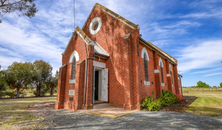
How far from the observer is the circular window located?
11466 mm

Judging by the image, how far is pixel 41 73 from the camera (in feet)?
87.9

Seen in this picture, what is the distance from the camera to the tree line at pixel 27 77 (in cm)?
2244

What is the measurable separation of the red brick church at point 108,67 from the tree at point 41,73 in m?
20.1

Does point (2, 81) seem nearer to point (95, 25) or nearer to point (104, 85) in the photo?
point (95, 25)

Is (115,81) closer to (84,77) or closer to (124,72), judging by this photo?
(124,72)

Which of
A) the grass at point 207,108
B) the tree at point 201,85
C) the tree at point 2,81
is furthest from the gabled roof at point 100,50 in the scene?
the tree at point 201,85

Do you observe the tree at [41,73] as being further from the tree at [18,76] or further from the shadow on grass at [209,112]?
the shadow on grass at [209,112]

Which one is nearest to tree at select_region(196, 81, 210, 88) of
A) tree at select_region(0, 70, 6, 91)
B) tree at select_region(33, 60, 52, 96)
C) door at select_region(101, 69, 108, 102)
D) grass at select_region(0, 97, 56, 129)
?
door at select_region(101, 69, 108, 102)

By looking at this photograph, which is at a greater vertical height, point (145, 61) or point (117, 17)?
point (117, 17)

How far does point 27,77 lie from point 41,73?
3275 mm

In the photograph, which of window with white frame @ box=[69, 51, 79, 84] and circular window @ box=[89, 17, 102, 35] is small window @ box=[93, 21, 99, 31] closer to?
circular window @ box=[89, 17, 102, 35]

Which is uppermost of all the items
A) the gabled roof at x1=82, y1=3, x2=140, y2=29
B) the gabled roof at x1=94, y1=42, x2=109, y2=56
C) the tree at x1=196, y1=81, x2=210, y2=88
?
the gabled roof at x1=82, y1=3, x2=140, y2=29

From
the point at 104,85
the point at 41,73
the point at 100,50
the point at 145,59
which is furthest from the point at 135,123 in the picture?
the point at 41,73

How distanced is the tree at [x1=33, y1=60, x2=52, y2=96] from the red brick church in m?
20.1
